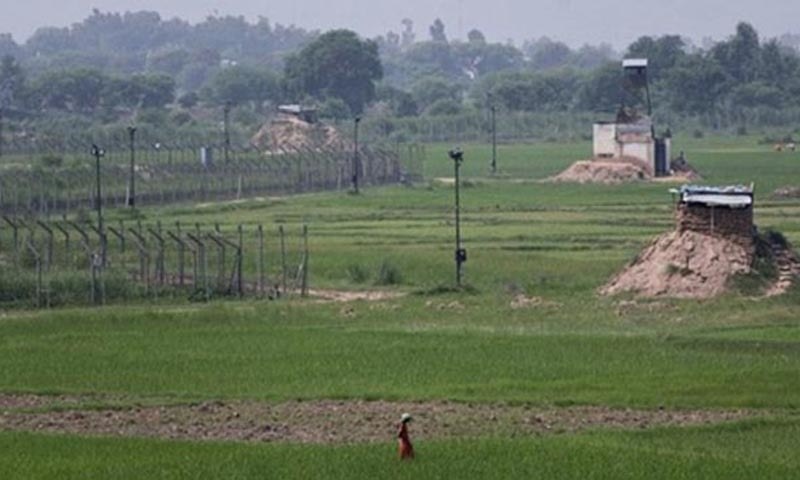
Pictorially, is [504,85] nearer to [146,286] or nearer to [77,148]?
[77,148]

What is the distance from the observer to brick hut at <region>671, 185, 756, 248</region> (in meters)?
43.9

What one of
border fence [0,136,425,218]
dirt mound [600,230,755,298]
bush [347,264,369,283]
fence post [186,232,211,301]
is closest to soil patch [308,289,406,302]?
bush [347,264,369,283]

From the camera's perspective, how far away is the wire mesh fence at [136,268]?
147 feet

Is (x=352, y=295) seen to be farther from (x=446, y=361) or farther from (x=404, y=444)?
(x=404, y=444)

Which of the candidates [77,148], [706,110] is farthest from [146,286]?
[706,110]

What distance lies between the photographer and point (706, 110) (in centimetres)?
15688

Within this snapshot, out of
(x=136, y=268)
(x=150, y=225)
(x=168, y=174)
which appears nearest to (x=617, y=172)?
(x=168, y=174)

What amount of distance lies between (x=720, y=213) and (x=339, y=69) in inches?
4593

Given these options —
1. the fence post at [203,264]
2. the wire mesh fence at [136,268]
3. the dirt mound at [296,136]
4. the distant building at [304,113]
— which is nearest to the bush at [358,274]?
the wire mesh fence at [136,268]

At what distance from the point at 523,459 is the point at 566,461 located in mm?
469

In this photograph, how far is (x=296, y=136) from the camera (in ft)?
391

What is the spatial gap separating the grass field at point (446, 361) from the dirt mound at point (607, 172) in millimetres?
31872

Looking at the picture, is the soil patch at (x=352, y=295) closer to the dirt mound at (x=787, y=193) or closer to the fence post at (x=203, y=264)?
the fence post at (x=203, y=264)

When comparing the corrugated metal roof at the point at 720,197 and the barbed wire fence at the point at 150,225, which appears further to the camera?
the barbed wire fence at the point at 150,225
